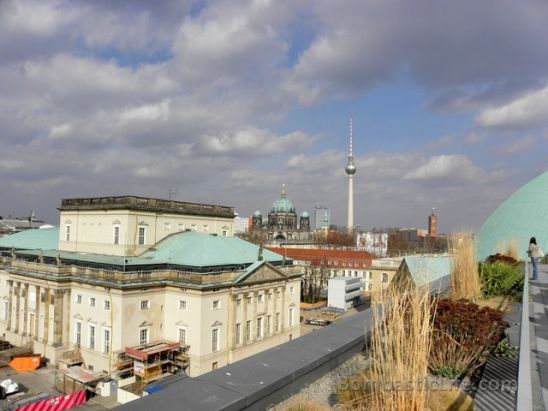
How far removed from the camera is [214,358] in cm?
2898

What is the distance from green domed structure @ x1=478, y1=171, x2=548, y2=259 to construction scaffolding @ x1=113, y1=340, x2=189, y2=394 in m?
20.8

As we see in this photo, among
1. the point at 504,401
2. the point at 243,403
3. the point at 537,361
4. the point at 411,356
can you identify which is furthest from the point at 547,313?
the point at 243,403

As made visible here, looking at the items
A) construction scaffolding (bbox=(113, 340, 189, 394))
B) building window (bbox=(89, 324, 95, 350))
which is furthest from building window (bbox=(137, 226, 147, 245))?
construction scaffolding (bbox=(113, 340, 189, 394))

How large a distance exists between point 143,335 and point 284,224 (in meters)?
99.0

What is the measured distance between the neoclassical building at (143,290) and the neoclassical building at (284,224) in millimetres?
84618

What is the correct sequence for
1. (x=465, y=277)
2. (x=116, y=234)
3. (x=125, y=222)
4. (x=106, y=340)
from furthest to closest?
(x=116, y=234)
(x=125, y=222)
(x=106, y=340)
(x=465, y=277)

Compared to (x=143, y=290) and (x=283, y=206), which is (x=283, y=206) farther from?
(x=143, y=290)

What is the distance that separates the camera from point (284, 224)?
127188 millimetres

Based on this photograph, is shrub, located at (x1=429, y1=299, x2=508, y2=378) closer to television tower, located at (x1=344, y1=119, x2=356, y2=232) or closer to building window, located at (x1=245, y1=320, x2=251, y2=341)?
building window, located at (x1=245, y1=320, x2=251, y2=341)

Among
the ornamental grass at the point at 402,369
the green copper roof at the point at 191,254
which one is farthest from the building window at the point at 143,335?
the ornamental grass at the point at 402,369

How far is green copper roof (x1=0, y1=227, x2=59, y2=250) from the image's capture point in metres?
43.3

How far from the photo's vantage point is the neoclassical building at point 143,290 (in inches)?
1123

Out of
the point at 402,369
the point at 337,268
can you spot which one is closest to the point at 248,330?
the point at 402,369

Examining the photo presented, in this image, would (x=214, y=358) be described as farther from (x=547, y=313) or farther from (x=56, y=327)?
(x=547, y=313)
